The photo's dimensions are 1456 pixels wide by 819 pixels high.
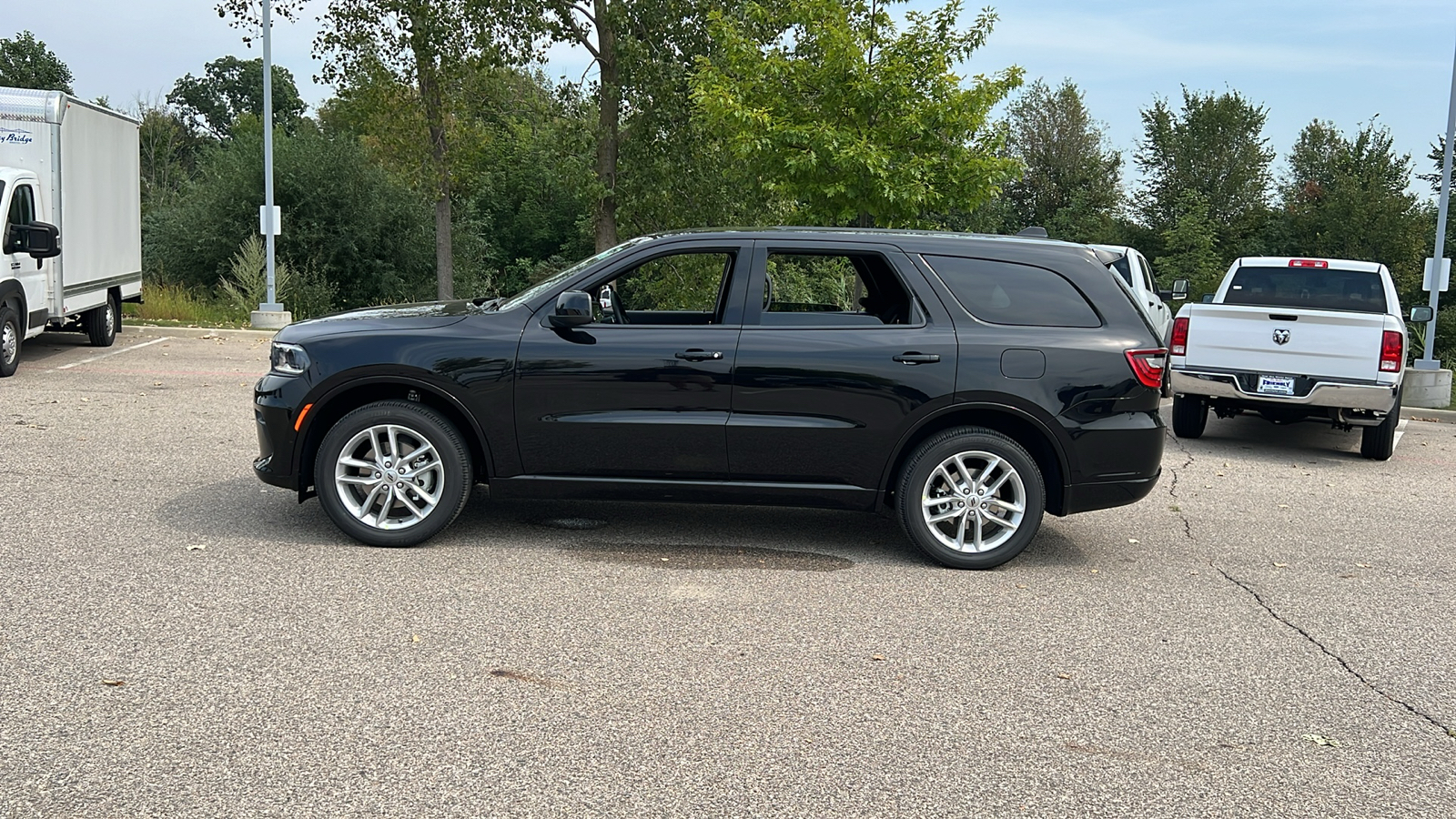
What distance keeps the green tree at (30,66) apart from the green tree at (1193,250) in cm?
6097

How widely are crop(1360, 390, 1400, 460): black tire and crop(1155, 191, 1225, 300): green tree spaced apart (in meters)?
52.5

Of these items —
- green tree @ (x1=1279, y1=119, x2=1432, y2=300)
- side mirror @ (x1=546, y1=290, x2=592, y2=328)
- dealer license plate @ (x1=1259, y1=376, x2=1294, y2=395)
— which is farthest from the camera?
green tree @ (x1=1279, y1=119, x2=1432, y2=300)

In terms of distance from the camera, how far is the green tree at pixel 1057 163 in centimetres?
7088

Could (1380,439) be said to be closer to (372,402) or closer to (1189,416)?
(1189,416)

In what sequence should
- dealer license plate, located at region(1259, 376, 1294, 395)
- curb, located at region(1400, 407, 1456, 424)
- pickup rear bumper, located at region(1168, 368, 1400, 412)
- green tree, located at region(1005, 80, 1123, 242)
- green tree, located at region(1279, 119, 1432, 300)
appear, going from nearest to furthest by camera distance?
Result: pickup rear bumper, located at region(1168, 368, 1400, 412) < dealer license plate, located at region(1259, 376, 1294, 395) < curb, located at region(1400, 407, 1456, 424) < green tree, located at region(1279, 119, 1432, 300) < green tree, located at region(1005, 80, 1123, 242)

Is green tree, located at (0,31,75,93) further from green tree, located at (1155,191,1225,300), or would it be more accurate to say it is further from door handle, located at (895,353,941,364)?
door handle, located at (895,353,941,364)

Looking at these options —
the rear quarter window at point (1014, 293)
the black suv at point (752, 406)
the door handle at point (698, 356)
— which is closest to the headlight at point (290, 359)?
the black suv at point (752, 406)

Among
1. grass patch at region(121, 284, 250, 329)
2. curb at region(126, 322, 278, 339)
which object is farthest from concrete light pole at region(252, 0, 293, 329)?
curb at region(126, 322, 278, 339)

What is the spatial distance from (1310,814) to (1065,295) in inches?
136

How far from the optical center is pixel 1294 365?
1134cm

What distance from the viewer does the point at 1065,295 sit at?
6754mm

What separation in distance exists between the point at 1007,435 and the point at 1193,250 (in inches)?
2476

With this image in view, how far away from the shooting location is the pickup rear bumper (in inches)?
437

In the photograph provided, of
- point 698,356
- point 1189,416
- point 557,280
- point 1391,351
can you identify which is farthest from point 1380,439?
point 557,280
